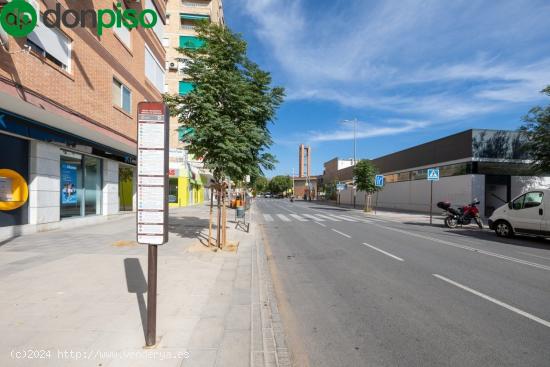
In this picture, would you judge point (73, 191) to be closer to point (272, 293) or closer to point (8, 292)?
point (8, 292)

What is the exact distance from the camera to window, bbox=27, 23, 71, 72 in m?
9.50

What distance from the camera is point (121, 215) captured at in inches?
662

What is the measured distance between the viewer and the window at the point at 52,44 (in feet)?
31.2

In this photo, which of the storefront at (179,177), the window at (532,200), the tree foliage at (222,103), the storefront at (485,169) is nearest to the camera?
the tree foliage at (222,103)

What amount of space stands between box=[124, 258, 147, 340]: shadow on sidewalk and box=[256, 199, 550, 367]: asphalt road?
189cm

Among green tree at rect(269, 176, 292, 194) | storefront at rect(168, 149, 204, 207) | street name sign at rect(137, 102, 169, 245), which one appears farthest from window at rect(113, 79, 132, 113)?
green tree at rect(269, 176, 292, 194)

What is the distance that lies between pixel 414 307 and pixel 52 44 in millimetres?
12945

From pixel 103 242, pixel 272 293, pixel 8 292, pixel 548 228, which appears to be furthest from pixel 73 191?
pixel 548 228

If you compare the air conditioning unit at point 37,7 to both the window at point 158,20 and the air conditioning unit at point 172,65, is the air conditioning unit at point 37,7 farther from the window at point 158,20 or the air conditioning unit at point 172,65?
the air conditioning unit at point 172,65

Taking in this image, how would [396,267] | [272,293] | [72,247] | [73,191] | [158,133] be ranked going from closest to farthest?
[158,133] → [272,293] → [396,267] → [72,247] → [73,191]

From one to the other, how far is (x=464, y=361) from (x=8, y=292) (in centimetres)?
624

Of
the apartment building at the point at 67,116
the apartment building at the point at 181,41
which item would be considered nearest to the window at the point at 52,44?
the apartment building at the point at 67,116

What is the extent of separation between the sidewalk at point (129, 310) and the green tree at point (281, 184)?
4213 inches

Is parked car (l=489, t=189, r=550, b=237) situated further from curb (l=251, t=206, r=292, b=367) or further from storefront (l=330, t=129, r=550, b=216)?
storefront (l=330, t=129, r=550, b=216)
